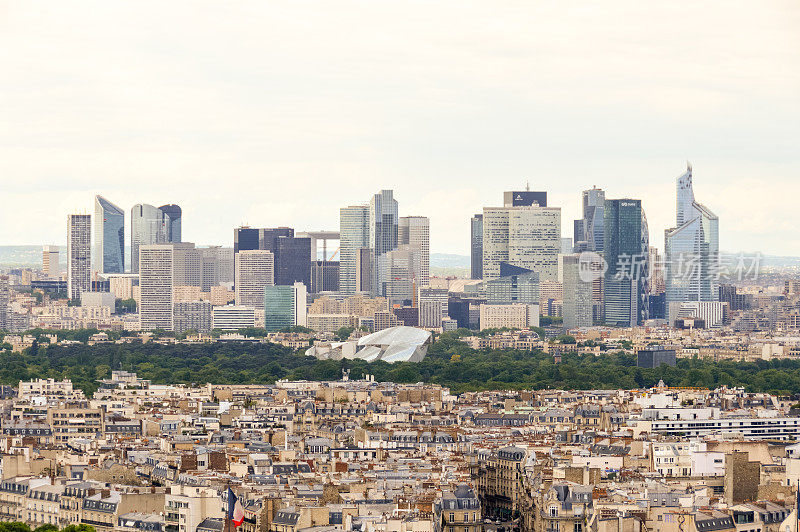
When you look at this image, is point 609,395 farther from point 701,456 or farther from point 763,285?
point 763,285

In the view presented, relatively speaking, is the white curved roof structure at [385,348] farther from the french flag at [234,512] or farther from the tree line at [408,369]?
the french flag at [234,512]

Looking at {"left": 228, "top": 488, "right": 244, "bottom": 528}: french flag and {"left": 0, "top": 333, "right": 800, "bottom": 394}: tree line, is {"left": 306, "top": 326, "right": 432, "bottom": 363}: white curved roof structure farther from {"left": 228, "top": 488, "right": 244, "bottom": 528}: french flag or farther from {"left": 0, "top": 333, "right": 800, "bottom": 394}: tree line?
{"left": 228, "top": 488, "right": 244, "bottom": 528}: french flag

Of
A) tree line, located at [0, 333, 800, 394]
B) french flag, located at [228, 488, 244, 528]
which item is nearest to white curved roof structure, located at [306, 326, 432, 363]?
tree line, located at [0, 333, 800, 394]

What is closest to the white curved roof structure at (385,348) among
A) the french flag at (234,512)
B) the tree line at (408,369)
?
the tree line at (408,369)

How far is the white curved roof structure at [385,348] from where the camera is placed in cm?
13312

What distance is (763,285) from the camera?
194750 millimetres

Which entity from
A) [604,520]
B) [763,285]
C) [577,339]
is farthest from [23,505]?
[763,285]

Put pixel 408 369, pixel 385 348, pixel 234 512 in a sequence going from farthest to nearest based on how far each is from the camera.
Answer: pixel 385 348 → pixel 408 369 → pixel 234 512

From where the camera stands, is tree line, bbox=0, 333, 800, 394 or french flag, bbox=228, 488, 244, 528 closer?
french flag, bbox=228, 488, 244, 528

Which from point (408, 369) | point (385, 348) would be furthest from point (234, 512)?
point (385, 348)

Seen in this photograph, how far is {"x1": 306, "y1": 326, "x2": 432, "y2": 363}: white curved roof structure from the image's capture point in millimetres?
133125

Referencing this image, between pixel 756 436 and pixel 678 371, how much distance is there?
1605 inches

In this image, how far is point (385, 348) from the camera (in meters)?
137

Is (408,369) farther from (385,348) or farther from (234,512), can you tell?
(234,512)
